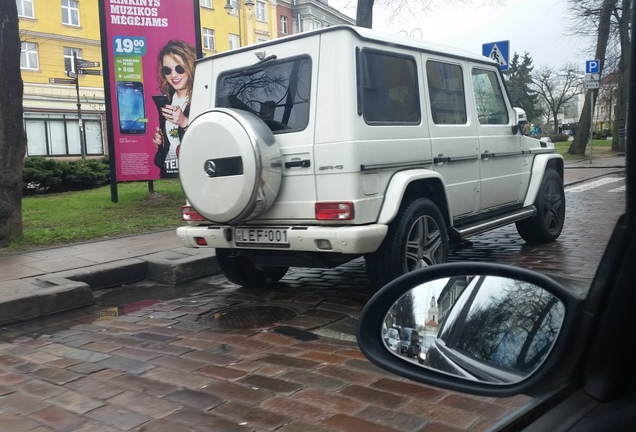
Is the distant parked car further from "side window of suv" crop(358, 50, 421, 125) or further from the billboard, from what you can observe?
the billboard

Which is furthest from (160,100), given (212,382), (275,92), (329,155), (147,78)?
(212,382)

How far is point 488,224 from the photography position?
634 cm

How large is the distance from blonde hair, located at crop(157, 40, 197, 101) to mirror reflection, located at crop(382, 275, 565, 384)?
1134 cm

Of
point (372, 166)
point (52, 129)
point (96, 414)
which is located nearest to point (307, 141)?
point (372, 166)

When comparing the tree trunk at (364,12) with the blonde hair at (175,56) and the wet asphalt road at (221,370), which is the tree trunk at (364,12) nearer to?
the blonde hair at (175,56)

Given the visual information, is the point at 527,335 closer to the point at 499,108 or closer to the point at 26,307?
the point at 26,307

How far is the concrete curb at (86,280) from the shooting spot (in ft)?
18.0

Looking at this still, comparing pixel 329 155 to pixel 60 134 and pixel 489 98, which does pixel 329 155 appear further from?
pixel 60 134

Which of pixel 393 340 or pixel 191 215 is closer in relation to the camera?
pixel 393 340

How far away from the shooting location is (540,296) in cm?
138

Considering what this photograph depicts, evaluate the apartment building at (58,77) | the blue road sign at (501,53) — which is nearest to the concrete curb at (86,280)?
the blue road sign at (501,53)

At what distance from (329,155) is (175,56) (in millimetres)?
8580

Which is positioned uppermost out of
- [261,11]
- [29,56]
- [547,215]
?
[261,11]

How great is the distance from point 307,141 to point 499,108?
9.70 ft
